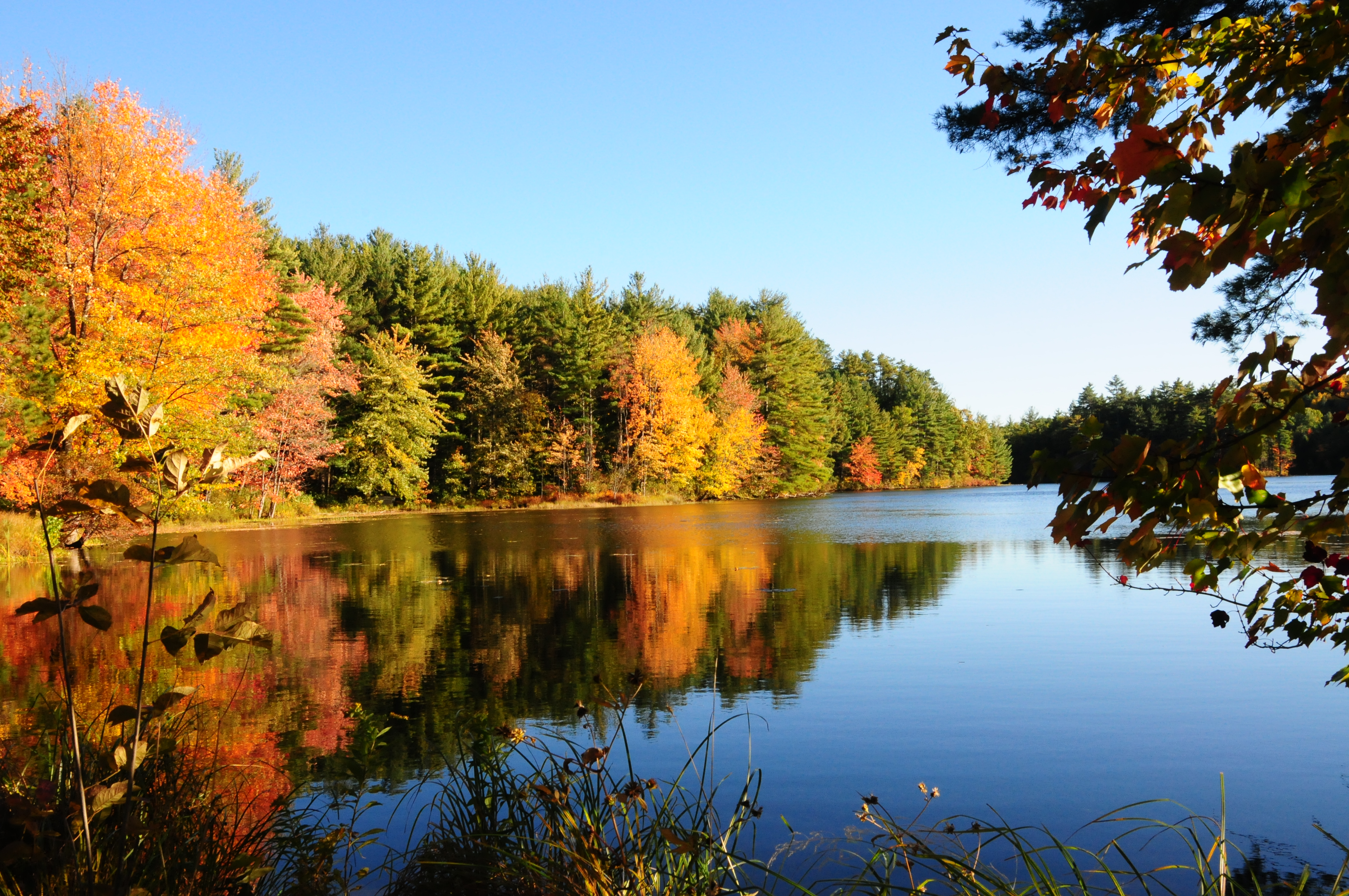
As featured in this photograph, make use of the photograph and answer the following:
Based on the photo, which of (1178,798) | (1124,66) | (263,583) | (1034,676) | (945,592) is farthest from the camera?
(263,583)

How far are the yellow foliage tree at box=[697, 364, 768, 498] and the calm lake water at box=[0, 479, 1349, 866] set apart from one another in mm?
31617

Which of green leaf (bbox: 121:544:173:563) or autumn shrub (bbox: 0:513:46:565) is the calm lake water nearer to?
autumn shrub (bbox: 0:513:46:565)

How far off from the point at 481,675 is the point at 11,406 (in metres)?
13.0

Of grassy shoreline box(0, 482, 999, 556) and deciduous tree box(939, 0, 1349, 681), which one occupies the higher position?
deciduous tree box(939, 0, 1349, 681)

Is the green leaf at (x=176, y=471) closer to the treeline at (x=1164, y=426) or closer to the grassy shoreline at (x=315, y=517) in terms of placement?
the grassy shoreline at (x=315, y=517)

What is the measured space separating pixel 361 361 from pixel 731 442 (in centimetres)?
1876

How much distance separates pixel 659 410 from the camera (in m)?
43.8

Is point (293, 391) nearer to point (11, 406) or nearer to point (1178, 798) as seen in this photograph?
point (11, 406)


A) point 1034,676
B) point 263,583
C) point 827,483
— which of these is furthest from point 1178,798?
point 827,483

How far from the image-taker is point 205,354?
1898 centimetres

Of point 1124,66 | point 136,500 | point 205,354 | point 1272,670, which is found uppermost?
point 205,354

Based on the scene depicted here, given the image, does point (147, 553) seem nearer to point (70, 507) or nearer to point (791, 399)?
point (70, 507)

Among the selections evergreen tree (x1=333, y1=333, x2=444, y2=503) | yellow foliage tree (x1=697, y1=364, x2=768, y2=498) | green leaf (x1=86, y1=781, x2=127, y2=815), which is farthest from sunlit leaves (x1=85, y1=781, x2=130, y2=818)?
yellow foliage tree (x1=697, y1=364, x2=768, y2=498)

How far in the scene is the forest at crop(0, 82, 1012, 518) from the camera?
17547 millimetres
